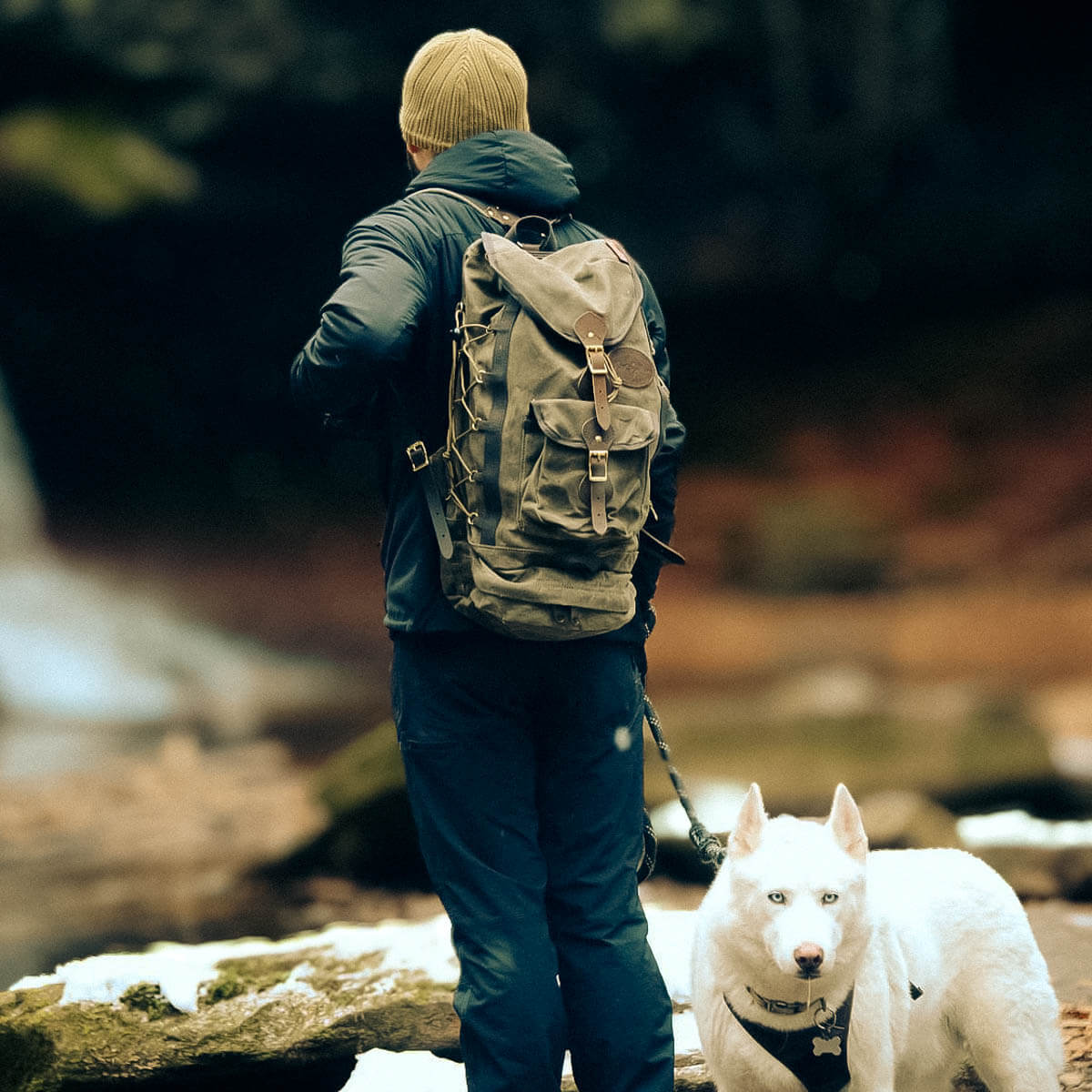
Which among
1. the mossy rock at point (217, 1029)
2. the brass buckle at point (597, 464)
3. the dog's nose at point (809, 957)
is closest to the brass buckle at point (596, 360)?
the brass buckle at point (597, 464)

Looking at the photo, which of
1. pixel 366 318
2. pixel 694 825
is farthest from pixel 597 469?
pixel 694 825

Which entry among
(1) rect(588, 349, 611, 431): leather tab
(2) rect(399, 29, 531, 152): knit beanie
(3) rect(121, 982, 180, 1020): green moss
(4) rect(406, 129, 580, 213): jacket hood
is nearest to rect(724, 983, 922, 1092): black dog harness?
(1) rect(588, 349, 611, 431): leather tab

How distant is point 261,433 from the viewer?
33.6 ft

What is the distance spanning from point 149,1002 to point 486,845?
4.45ft

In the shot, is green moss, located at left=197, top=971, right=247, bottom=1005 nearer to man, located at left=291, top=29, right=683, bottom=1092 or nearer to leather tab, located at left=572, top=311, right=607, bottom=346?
man, located at left=291, top=29, right=683, bottom=1092

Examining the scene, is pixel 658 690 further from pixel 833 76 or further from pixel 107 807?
pixel 833 76

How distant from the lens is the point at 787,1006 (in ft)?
6.50

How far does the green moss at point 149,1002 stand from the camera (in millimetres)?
2914

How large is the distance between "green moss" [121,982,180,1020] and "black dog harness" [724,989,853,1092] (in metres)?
1.49

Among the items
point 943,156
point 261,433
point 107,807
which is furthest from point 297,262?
point 943,156

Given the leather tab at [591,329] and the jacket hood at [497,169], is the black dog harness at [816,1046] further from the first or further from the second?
the jacket hood at [497,169]

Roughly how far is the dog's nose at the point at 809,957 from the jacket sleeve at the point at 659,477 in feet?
1.91

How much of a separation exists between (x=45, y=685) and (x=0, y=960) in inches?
145

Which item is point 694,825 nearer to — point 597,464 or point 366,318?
point 597,464
